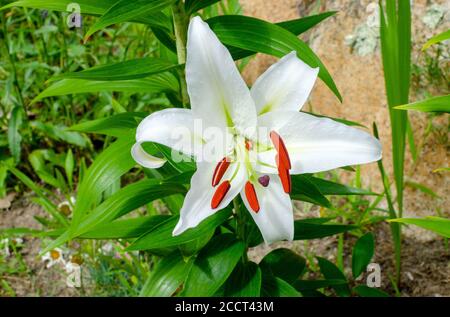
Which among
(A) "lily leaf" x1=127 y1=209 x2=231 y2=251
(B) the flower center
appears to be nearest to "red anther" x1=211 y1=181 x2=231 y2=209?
(B) the flower center

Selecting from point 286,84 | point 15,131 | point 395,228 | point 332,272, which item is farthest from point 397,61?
point 15,131

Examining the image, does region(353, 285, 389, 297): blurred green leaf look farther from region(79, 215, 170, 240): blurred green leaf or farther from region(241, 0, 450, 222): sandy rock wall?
region(79, 215, 170, 240): blurred green leaf

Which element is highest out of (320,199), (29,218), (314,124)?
(314,124)

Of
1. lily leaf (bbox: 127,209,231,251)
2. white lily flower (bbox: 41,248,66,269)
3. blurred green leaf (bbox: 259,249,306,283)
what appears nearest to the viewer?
lily leaf (bbox: 127,209,231,251)

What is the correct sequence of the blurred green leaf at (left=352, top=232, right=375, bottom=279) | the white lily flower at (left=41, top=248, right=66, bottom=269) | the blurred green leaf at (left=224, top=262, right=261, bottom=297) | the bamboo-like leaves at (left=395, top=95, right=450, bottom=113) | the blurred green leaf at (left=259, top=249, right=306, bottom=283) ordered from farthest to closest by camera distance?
the white lily flower at (left=41, top=248, right=66, bottom=269) → the blurred green leaf at (left=352, top=232, right=375, bottom=279) → the blurred green leaf at (left=259, top=249, right=306, bottom=283) → the blurred green leaf at (left=224, top=262, right=261, bottom=297) → the bamboo-like leaves at (left=395, top=95, right=450, bottom=113)

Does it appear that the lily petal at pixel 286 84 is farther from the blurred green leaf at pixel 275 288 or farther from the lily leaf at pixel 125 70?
the blurred green leaf at pixel 275 288

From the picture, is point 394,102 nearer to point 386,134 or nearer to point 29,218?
point 386,134
